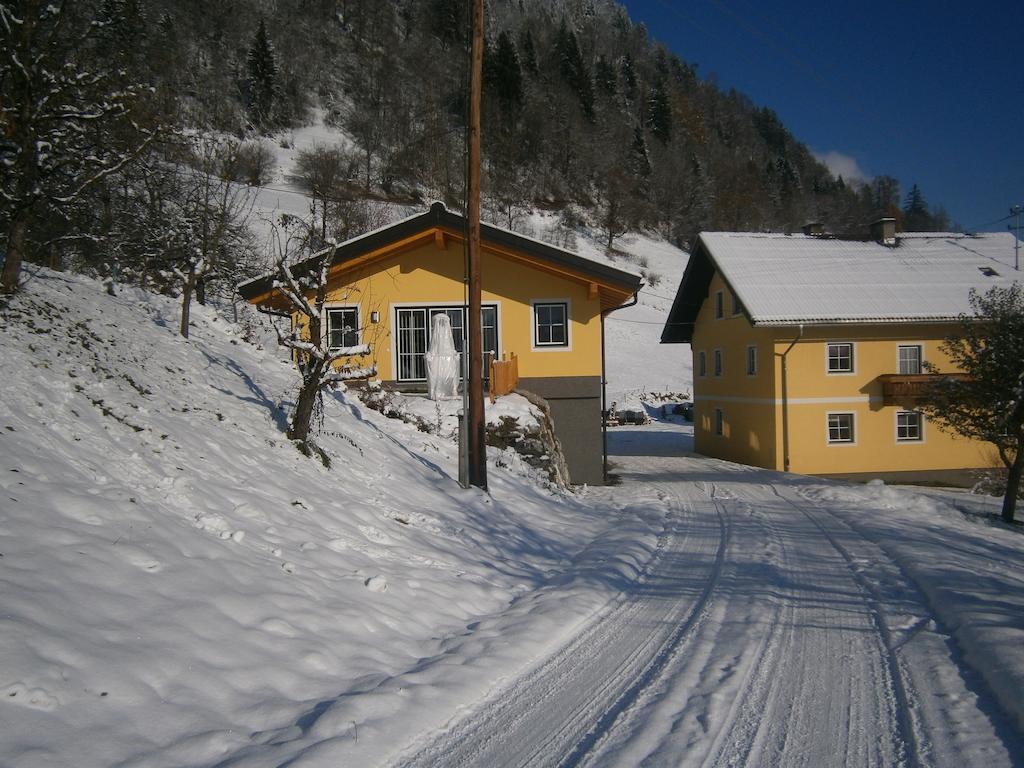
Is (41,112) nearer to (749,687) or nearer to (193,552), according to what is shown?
(193,552)

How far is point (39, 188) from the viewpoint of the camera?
766 centimetres

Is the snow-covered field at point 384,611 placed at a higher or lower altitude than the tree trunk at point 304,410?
lower

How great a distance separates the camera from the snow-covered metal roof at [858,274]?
71.7 feet

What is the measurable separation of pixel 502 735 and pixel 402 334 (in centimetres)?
1439

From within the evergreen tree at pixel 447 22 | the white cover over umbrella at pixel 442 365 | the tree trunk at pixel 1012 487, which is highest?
the evergreen tree at pixel 447 22

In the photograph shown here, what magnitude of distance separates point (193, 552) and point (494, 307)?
41.7 ft

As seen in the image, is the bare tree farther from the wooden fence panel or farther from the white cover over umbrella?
the wooden fence panel

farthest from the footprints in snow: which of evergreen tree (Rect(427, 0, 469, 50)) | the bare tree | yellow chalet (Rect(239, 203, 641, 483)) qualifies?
evergreen tree (Rect(427, 0, 469, 50))

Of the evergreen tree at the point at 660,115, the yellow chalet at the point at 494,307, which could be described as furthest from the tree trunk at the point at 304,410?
the evergreen tree at the point at 660,115

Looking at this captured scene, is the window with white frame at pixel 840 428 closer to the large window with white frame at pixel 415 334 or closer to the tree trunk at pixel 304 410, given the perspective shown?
the large window with white frame at pixel 415 334

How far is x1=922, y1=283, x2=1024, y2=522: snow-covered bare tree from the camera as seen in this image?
46.2ft

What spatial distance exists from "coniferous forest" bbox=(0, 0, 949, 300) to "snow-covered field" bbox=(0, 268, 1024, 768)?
13.6 feet

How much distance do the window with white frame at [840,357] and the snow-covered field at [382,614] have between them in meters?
13.0

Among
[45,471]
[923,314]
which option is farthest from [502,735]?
[923,314]
